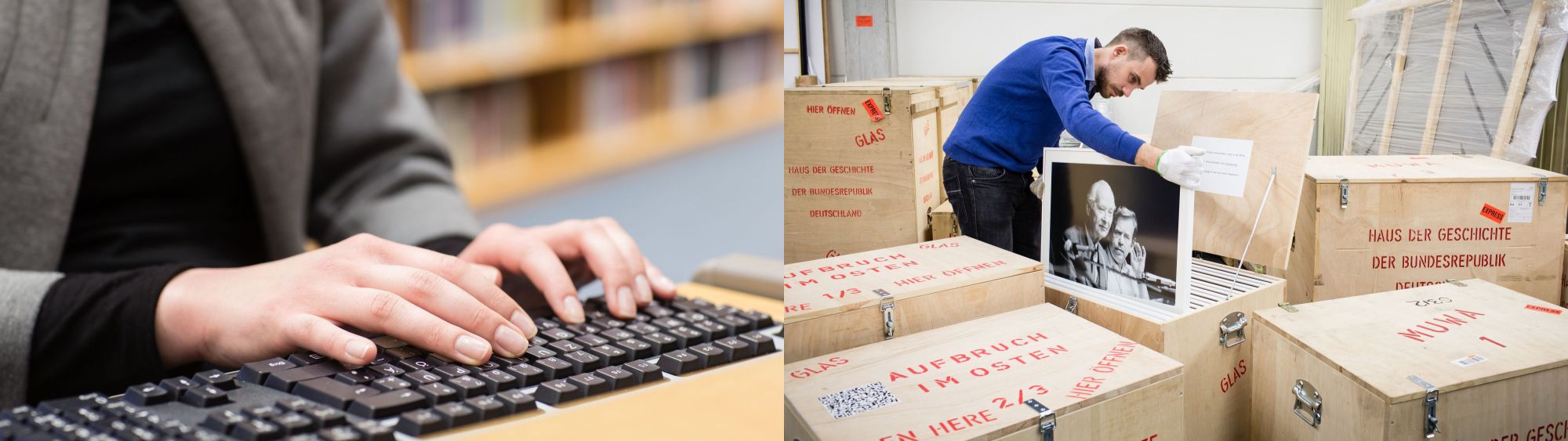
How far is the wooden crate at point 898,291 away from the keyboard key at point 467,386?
54 cm

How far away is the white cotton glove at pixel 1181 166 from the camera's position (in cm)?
113

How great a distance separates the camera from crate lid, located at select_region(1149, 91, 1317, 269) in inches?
45.0

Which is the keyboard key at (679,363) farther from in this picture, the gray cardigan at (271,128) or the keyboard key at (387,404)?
the gray cardigan at (271,128)

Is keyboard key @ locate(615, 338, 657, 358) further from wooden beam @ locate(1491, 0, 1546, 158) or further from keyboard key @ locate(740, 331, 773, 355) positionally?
wooden beam @ locate(1491, 0, 1546, 158)

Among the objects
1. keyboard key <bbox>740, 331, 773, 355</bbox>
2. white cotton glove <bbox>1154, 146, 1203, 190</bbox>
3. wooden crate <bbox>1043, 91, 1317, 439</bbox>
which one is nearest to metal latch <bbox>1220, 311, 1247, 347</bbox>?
wooden crate <bbox>1043, 91, 1317, 439</bbox>

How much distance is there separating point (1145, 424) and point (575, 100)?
2226 mm

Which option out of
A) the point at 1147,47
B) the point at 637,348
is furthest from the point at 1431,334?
the point at 637,348

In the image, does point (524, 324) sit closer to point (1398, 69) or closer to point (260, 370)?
point (260, 370)

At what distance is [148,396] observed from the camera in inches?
19.5

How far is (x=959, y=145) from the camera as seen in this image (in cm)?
120

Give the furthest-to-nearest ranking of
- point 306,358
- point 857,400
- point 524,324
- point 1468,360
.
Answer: point 1468,360
point 857,400
point 524,324
point 306,358

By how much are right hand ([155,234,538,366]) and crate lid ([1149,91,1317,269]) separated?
2.93 feet

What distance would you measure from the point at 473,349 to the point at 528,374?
0.18ft

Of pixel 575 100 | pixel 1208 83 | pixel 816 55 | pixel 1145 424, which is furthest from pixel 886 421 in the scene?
pixel 575 100
